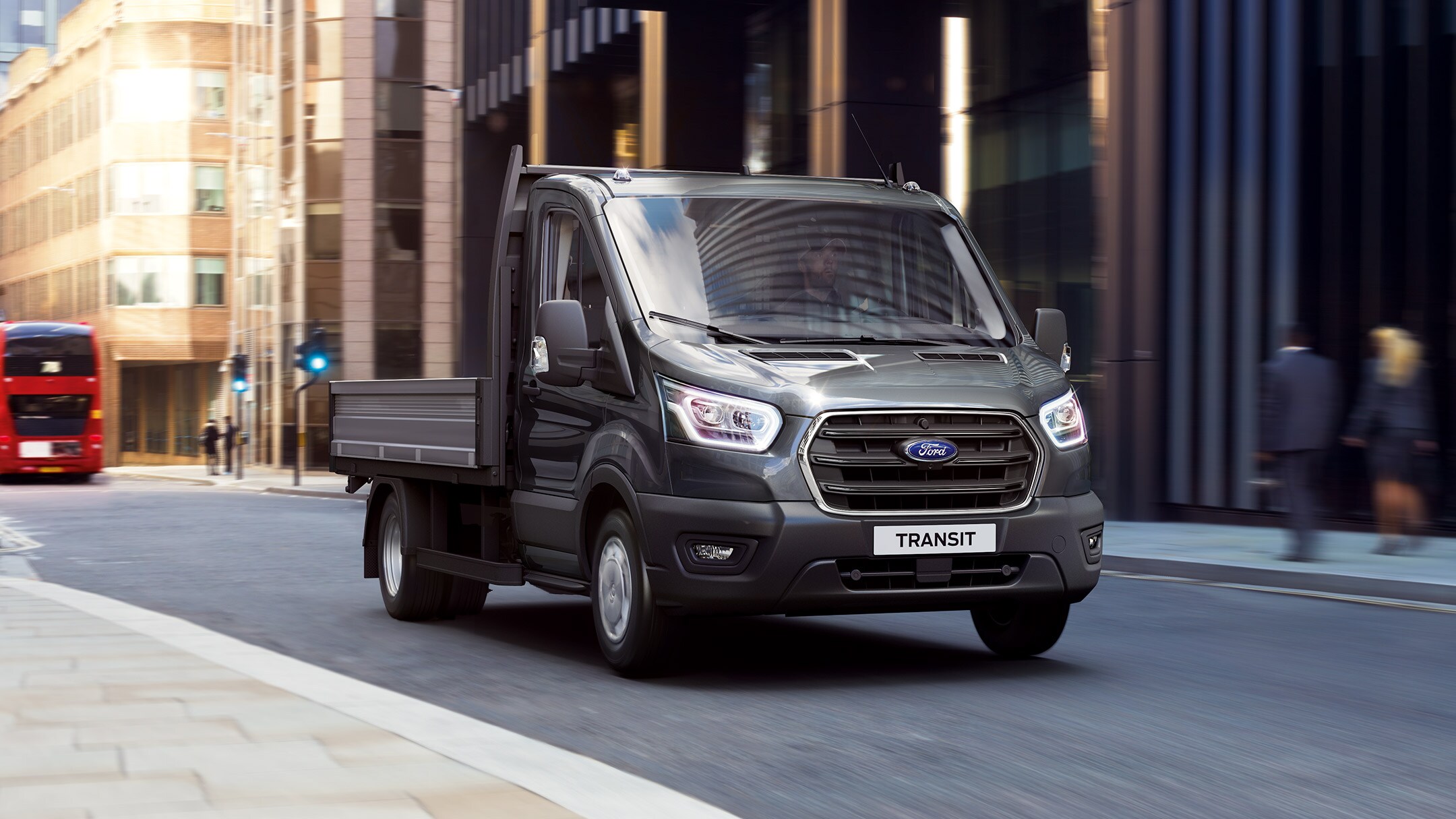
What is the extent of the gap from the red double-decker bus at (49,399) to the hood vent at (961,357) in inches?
1373

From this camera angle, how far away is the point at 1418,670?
8391 millimetres

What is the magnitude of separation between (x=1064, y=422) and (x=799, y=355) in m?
1.19

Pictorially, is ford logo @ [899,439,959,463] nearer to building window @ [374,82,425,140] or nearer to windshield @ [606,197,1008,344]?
windshield @ [606,197,1008,344]

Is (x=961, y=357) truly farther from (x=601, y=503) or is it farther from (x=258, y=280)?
(x=258, y=280)

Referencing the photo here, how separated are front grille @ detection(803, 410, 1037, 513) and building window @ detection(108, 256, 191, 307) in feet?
209

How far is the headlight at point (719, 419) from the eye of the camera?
7.45m

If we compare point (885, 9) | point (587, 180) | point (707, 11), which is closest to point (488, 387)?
point (587, 180)

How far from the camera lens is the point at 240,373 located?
45938 mm

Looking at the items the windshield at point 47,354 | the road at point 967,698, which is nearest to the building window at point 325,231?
the windshield at point 47,354

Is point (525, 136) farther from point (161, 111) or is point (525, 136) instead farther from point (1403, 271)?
point (161, 111)

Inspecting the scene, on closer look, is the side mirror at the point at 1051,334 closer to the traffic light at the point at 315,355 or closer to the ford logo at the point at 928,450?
the ford logo at the point at 928,450

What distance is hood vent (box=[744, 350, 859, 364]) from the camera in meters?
7.74

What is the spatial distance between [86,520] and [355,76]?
27082 millimetres

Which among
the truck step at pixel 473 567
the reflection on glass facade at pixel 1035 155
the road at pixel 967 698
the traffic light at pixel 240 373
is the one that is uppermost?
the reflection on glass facade at pixel 1035 155
